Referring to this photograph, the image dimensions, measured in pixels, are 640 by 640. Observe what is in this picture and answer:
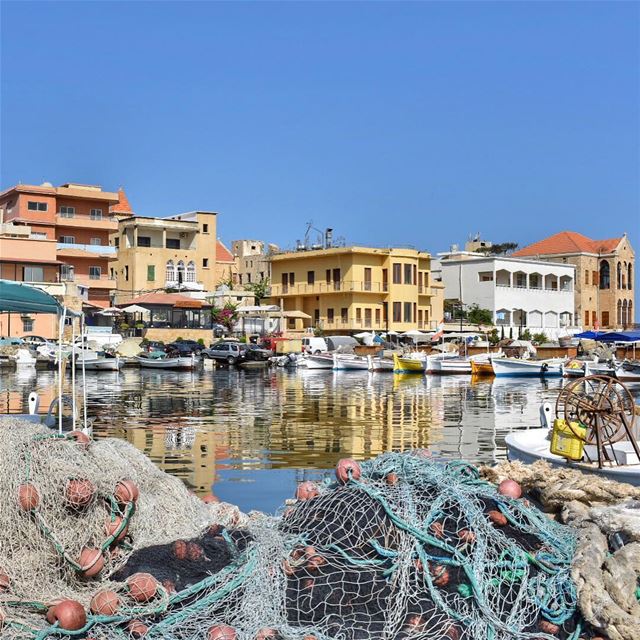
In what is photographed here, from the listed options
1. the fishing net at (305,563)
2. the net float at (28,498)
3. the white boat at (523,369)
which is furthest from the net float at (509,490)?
the white boat at (523,369)

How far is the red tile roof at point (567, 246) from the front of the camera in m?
90.1

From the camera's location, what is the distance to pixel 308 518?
6.37 metres

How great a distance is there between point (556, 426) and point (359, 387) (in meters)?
27.3

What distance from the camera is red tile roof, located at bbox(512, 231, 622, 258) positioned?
90.1 m

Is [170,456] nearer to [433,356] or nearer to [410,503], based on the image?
[410,503]

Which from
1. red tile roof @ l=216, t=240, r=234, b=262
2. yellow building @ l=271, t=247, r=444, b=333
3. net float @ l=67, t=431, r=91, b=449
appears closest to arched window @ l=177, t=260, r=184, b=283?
yellow building @ l=271, t=247, r=444, b=333

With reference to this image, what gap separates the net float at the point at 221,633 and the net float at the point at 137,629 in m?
0.40

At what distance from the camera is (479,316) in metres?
75.1

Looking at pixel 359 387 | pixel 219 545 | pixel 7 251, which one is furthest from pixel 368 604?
pixel 7 251

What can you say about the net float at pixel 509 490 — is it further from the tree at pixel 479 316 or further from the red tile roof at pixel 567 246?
the red tile roof at pixel 567 246

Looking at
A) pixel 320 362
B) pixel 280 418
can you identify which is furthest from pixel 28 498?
pixel 320 362

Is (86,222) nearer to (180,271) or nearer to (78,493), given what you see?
(180,271)

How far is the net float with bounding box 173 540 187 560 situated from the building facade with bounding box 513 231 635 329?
84210 mm

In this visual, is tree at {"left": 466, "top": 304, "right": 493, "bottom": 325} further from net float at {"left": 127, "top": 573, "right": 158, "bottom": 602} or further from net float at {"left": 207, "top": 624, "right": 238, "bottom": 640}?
net float at {"left": 207, "top": 624, "right": 238, "bottom": 640}
